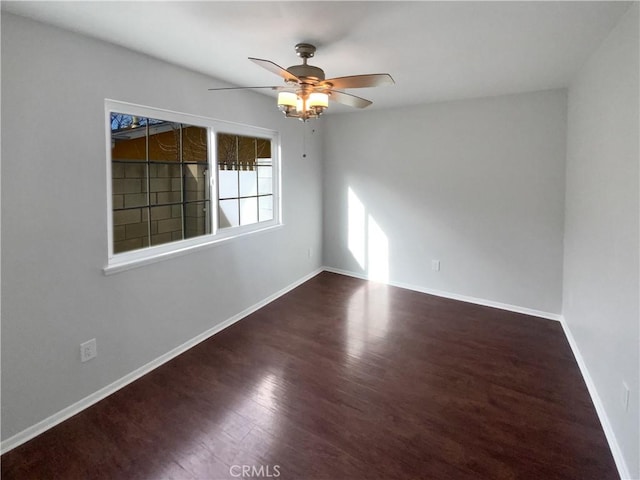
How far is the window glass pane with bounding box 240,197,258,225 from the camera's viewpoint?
3.68 m

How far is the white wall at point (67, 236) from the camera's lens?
1827 mm

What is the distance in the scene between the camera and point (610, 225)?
1.99m

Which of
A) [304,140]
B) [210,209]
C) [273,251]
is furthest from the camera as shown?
[304,140]

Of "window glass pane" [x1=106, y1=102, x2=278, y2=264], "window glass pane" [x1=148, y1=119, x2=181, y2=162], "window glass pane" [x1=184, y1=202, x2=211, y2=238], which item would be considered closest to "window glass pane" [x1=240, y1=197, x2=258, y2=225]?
"window glass pane" [x1=106, y1=102, x2=278, y2=264]

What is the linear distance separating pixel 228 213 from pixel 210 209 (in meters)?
0.27

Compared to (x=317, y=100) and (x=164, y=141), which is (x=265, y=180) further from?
(x=317, y=100)

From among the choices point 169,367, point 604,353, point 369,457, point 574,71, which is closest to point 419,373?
point 369,457

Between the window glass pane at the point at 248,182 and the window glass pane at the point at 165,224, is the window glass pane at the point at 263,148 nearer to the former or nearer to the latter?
the window glass pane at the point at 248,182

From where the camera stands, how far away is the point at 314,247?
197 inches

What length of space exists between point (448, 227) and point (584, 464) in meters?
2.72

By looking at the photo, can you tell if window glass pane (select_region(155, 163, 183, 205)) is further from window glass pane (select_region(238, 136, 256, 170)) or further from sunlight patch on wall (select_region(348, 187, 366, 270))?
sunlight patch on wall (select_region(348, 187, 366, 270))

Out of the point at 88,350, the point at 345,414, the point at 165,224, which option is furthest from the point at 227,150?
the point at 345,414

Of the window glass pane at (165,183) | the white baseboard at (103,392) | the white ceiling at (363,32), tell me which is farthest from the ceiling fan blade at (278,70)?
the white baseboard at (103,392)

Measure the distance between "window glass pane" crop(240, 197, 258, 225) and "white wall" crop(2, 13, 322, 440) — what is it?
0.93 m
